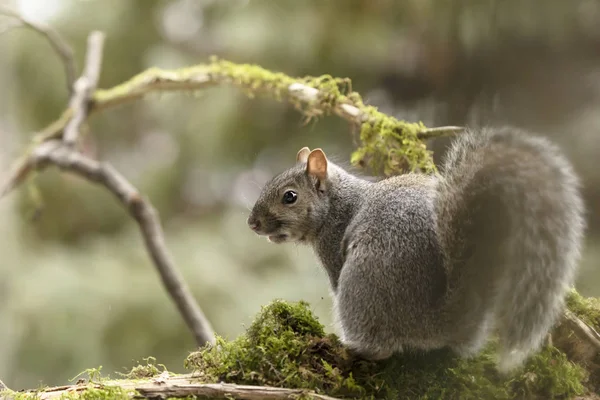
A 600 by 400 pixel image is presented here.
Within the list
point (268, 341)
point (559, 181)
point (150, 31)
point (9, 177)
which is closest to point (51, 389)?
point (268, 341)

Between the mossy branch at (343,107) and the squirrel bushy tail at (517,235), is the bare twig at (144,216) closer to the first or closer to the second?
the mossy branch at (343,107)

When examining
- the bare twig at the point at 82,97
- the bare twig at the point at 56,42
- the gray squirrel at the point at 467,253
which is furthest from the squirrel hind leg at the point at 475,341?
the bare twig at the point at 56,42

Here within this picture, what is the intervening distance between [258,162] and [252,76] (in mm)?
983

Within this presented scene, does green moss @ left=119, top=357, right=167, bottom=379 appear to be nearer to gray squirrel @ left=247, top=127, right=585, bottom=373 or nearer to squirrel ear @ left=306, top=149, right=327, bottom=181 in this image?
gray squirrel @ left=247, top=127, right=585, bottom=373

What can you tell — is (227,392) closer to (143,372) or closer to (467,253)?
(143,372)

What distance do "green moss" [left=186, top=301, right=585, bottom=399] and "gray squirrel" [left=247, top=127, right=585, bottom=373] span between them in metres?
0.04

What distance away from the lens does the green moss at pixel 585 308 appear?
4.42ft

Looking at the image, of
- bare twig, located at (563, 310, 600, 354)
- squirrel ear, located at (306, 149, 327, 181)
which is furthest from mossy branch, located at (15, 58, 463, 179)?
bare twig, located at (563, 310, 600, 354)

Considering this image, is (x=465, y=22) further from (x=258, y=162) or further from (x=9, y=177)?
(x=9, y=177)

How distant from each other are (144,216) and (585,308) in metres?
1.44

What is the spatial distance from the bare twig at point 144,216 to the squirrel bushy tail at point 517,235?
98 cm

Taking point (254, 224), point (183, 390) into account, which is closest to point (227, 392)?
point (183, 390)

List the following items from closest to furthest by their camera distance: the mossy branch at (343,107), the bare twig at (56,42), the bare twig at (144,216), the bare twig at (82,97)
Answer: the mossy branch at (343,107) → the bare twig at (144,216) → the bare twig at (56,42) → the bare twig at (82,97)

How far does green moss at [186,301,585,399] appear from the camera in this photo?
3.89 feet
